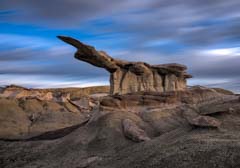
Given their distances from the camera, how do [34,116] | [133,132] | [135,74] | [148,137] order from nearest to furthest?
[133,132]
[148,137]
[135,74]
[34,116]

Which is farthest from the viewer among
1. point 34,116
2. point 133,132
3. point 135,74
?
point 34,116

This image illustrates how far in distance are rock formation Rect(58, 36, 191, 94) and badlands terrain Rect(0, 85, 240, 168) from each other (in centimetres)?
163

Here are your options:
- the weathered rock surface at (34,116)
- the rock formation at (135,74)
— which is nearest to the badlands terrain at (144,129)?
the rock formation at (135,74)

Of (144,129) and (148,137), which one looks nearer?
(148,137)

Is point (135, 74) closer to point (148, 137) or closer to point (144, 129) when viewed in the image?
point (144, 129)

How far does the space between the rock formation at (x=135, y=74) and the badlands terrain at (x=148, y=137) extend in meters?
1.63

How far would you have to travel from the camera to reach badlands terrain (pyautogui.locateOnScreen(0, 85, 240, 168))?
17.3 meters

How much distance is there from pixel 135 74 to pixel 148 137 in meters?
7.48

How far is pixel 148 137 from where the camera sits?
24.0 m

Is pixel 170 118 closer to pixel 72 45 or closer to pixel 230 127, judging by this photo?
pixel 230 127

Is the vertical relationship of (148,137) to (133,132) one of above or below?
below

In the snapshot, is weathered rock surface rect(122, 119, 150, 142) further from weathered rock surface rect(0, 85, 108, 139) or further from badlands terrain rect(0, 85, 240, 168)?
weathered rock surface rect(0, 85, 108, 139)

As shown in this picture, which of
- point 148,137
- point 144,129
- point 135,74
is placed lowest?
point 148,137

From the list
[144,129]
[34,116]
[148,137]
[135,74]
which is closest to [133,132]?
[148,137]
